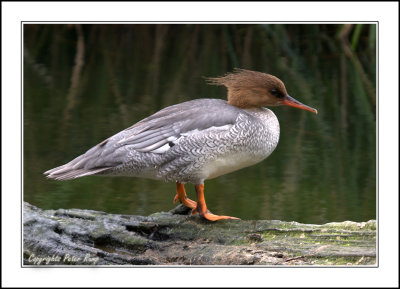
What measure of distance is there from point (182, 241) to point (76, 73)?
6.98m

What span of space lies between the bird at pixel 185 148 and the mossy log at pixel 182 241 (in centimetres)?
25

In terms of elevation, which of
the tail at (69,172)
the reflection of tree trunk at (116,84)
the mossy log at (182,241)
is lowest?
the mossy log at (182,241)

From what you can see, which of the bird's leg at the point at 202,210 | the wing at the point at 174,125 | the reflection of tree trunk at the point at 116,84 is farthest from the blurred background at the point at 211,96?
the wing at the point at 174,125

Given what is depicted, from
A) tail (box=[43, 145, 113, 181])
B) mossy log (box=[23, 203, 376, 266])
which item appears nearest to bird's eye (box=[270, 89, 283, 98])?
mossy log (box=[23, 203, 376, 266])

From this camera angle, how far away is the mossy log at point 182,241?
4.03 m

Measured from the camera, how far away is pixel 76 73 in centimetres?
1087

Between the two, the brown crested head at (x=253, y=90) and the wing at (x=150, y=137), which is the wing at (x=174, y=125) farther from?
the brown crested head at (x=253, y=90)

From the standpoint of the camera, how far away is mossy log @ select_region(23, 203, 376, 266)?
4.03 metres

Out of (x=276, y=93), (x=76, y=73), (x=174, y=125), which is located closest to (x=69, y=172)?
(x=174, y=125)

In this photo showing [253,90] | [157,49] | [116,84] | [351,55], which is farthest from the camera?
[157,49]

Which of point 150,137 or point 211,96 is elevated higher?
point 211,96

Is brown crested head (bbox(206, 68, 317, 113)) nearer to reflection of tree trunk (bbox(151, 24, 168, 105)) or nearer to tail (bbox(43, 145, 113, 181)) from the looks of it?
tail (bbox(43, 145, 113, 181))

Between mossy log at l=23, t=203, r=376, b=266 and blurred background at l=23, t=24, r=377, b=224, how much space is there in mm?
1486

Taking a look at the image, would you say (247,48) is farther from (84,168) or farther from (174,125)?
(84,168)
